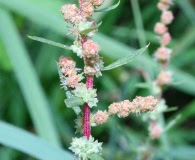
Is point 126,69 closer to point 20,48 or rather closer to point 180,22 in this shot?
point 180,22

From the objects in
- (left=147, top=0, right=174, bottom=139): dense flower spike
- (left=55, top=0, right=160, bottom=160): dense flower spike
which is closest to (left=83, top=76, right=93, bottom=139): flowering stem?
(left=55, top=0, right=160, bottom=160): dense flower spike

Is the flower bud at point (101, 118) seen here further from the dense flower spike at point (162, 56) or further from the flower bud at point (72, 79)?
the dense flower spike at point (162, 56)

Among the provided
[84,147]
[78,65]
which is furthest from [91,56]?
[78,65]

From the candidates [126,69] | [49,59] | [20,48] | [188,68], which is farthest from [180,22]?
[20,48]

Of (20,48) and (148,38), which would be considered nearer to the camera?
(20,48)

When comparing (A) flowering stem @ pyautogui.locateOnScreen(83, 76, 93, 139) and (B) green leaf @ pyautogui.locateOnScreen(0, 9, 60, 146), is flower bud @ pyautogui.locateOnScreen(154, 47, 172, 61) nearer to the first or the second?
(B) green leaf @ pyautogui.locateOnScreen(0, 9, 60, 146)

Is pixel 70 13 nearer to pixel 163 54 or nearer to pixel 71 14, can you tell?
pixel 71 14
